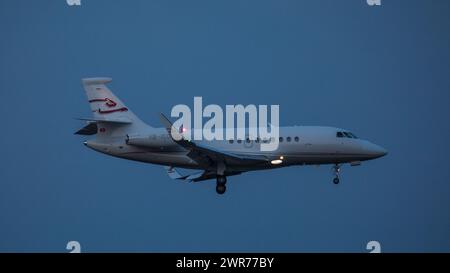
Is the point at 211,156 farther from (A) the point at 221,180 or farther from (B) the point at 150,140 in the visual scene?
(B) the point at 150,140

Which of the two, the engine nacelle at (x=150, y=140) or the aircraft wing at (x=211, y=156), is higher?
the engine nacelle at (x=150, y=140)

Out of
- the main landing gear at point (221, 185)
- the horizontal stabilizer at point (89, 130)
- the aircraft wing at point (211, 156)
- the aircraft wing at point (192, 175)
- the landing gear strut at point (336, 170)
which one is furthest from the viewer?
the aircraft wing at point (192, 175)

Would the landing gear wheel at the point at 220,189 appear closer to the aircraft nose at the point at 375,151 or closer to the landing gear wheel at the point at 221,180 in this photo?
the landing gear wheel at the point at 221,180

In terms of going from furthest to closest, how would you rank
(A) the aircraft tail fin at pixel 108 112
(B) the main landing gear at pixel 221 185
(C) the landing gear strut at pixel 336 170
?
(C) the landing gear strut at pixel 336 170, (A) the aircraft tail fin at pixel 108 112, (B) the main landing gear at pixel 221 185

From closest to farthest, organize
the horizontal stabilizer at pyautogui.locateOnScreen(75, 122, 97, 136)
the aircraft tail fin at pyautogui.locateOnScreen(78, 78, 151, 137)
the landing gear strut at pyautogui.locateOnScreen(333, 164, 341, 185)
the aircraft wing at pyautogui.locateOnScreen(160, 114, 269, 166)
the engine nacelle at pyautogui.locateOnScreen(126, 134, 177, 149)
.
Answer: the aircraft wing at pyautogui.locateOnScreen(160, 114, 269, 166), the engine nacelle at pyautogui.locateOnScreen(126, 134, 177, 149), the horizontal stabilizer at pyautogui.locateOnScreen(75, 122, 97, 136), the aircraft tail fin at pyautogui.locateOnScreen(78, 78, 151, 137), the landing gear strut at pyautogui.locateOnScreen(333, 164, 341, 185)

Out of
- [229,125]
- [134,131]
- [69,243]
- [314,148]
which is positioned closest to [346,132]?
[314,148]

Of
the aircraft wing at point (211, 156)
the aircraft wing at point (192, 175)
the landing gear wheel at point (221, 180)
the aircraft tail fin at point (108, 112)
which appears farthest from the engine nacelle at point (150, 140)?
the aircraft wing at point (192, 175)

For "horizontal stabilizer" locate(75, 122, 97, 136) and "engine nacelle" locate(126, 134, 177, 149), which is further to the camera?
"horizontal stabilizer" locate(75, 122, 97, 136)

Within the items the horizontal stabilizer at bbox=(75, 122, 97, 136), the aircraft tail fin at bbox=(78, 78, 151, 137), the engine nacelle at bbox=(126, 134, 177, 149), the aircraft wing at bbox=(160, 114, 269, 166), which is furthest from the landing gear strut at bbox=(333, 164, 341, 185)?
the horizontal stabilizer at bbox=(75, 122, 97, 136)

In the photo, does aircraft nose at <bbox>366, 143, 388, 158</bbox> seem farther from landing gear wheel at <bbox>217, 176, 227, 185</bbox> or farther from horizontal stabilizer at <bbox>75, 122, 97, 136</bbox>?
horizontal stabilizer at <bbox>75, 122, 97, 136</bbox>

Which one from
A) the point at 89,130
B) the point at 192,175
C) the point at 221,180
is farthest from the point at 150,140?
the point at 192,175

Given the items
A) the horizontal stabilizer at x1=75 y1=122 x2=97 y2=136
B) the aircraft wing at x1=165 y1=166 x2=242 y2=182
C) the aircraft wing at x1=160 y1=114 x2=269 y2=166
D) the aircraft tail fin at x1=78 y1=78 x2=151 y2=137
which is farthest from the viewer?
the aircraft wing at x1=165 y1=166 x2=242 y2=182

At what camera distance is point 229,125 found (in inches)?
2192

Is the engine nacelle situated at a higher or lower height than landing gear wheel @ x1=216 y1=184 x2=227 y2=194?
higher
